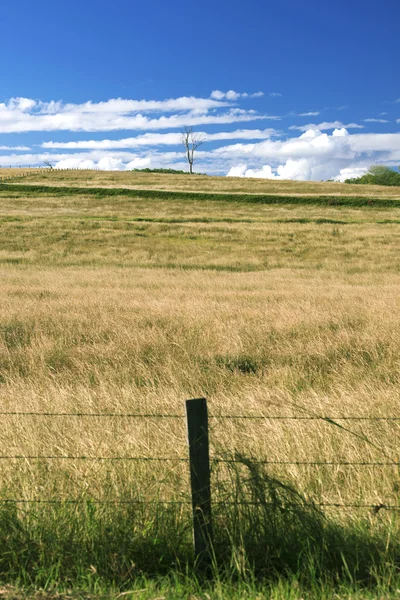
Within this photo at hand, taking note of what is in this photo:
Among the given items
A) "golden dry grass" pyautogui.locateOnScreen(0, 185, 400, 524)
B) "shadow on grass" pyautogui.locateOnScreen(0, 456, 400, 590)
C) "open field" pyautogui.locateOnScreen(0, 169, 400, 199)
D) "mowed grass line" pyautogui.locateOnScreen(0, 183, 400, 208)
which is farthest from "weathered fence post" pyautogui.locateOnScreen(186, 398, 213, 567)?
"open field" pyautogui.locateOnScreen(0, 169, 400, 199)

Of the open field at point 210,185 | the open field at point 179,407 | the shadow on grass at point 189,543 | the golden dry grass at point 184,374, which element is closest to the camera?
the shadow on grass at point 189,543

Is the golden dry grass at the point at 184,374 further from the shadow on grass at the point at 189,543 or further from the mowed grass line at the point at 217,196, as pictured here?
the mowed grass line at the point at 217,196

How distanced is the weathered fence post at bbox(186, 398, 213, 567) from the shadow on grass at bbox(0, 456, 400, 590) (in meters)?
0.12

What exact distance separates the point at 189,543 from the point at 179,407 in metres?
2.84

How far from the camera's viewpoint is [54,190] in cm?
7912

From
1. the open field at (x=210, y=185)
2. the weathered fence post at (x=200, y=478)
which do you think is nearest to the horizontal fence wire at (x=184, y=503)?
the weathered fence post at (x=200, y=478)

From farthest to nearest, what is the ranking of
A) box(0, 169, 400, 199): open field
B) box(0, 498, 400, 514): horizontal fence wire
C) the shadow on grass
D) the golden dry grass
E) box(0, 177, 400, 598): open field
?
1. box(0, 169, 400, 199): open field
2. the golden dry grass
3. box(0, 498, 400, 514): horizontal fence wire
4. box(0, 177, 400, 598): open field
5. the shadow on grass

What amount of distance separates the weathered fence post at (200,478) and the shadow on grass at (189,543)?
0.12m

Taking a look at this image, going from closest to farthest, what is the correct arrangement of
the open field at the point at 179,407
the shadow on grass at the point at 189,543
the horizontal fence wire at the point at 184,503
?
the shadow on grass at the point at 189,543 < the open field at the point at 179,407 < the horizontal fence wire at the point at 184,503

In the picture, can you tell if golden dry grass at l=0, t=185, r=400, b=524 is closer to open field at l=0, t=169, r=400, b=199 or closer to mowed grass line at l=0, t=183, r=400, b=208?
mowed grass line at l=0, t=183, r=400, b=208

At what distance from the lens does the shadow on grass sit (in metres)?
3.52

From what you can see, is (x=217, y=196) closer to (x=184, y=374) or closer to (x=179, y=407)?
(x=184, y=374)

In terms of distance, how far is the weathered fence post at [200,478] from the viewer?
3562mm

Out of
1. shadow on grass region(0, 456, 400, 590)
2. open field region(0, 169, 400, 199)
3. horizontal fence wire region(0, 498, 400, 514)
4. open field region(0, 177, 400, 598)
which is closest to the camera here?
shadow on grass region(0, 456, 400, 590)
